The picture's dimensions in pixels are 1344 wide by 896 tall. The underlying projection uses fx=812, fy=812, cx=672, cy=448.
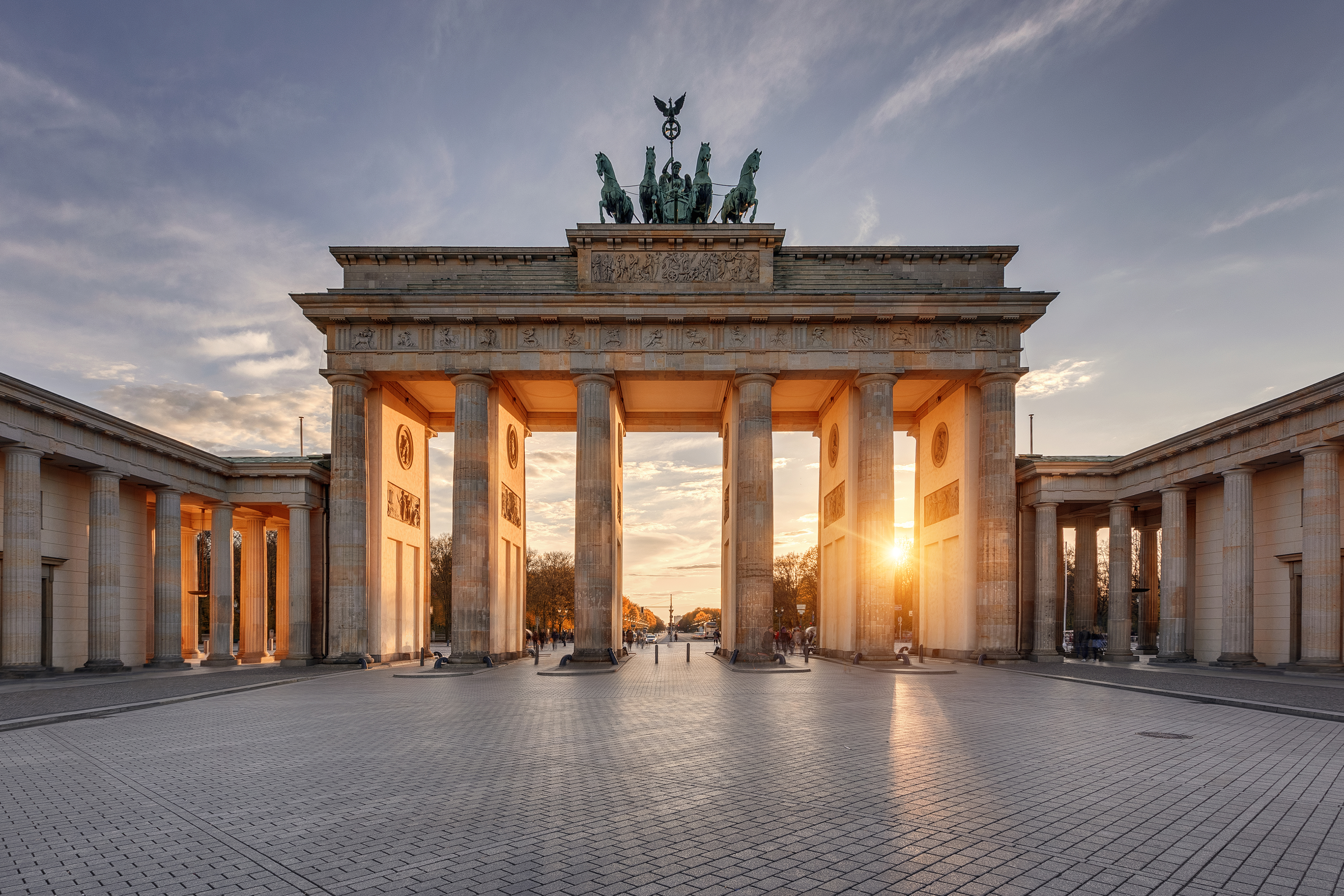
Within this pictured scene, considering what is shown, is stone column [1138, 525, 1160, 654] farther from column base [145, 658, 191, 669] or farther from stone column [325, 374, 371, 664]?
column base [145, 658, 191, 669]

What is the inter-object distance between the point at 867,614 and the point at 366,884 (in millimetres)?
28047

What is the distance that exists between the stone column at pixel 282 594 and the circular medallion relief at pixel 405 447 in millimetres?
11028

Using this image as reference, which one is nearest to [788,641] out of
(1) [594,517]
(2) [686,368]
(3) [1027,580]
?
(3) [1027,580]

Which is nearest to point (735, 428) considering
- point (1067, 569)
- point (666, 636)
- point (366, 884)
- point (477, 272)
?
point (477, 272)

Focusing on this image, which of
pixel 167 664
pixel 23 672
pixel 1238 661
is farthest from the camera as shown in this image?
pixel 167 664

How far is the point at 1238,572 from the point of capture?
28984 mm

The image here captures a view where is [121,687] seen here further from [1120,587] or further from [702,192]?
[1120,587]

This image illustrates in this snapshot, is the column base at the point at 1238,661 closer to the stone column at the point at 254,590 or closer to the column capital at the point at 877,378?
the column capital at the point at 877,378

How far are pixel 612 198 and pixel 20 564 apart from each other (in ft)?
82.4

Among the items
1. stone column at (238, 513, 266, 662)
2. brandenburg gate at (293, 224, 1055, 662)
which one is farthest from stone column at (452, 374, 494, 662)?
stone column at (238, 513, 266, 662)

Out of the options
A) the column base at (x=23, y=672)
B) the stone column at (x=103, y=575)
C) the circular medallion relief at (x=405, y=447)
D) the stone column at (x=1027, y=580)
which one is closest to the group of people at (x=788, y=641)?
the stone column at (x=1027, y=580)

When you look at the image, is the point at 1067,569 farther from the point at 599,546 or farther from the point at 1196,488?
the point at 599,546

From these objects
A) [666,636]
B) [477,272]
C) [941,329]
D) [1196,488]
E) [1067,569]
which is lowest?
[666,636]

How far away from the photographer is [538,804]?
8312 millimetres
